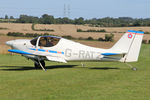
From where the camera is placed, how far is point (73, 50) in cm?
1697

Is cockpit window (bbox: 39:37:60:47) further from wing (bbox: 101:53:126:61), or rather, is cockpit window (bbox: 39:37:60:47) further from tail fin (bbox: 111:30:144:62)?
tail fin (bbox: 111:30:144:62)

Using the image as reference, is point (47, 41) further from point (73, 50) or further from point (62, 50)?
point (73, 50)

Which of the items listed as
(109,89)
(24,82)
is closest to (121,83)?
(109,89)

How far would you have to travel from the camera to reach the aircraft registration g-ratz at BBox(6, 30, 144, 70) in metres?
16.1

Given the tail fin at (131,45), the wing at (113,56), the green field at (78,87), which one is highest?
the tail fin at (131,45)

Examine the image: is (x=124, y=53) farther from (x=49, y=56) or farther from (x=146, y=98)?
(x=146, y=98)

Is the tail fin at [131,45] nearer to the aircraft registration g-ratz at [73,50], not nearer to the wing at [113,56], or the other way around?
the aircraft registration g-ratz at [73,50]

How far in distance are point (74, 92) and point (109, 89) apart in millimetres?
1304

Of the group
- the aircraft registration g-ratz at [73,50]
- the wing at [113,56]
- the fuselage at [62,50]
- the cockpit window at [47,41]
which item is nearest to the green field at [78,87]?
the wing at [113,56]

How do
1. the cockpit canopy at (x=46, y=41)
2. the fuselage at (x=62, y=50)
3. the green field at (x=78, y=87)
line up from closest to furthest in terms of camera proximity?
1. the green field at (x=78, y=87)
2. the fuselage at (x=62, y=50)
3. the cockpit canopy at (x=46, y=41)

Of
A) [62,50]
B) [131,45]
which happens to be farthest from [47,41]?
[131,45]

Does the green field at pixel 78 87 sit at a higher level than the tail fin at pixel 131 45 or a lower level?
lower

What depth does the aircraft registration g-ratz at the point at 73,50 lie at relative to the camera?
52.8ft

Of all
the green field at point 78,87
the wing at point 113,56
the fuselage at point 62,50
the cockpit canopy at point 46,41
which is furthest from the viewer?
the cockpit canopy at point 46,41
